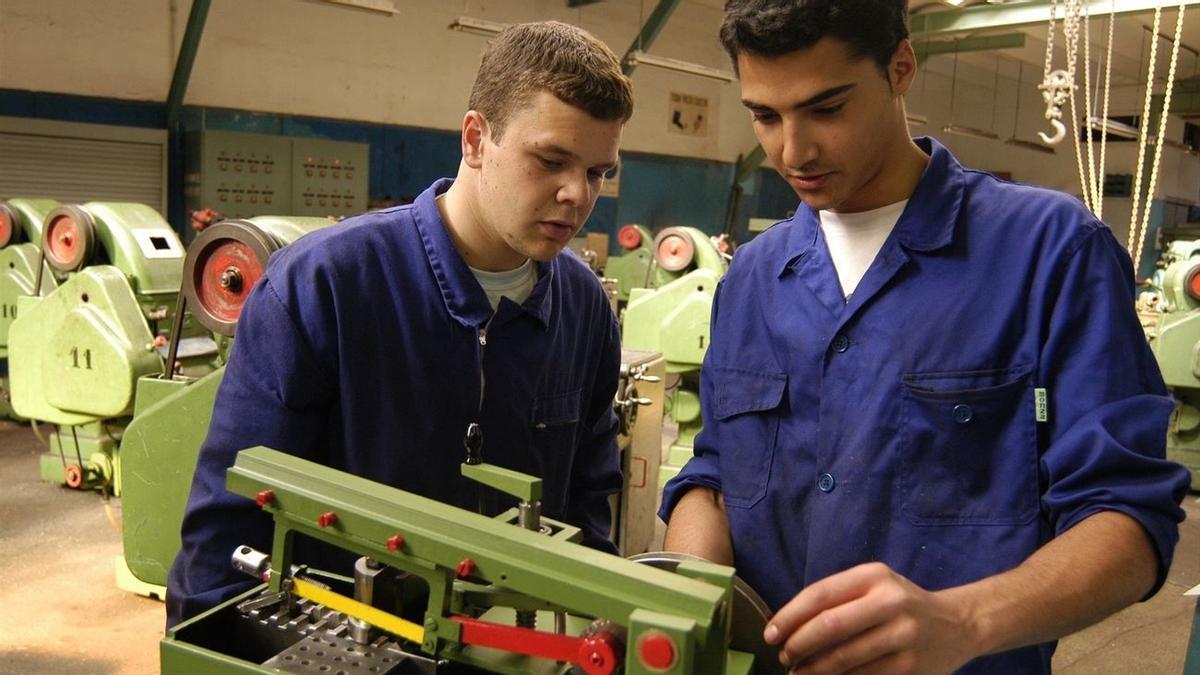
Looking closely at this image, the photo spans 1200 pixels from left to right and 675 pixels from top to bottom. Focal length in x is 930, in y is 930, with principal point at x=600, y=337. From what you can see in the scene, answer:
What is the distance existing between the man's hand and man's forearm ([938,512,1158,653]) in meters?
0.05

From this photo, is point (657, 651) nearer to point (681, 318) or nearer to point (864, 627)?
point (864, 627)

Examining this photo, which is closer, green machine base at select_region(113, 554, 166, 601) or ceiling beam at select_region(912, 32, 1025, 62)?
green machine base at select_region(113, 554, 166, 601)

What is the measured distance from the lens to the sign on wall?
816 cm

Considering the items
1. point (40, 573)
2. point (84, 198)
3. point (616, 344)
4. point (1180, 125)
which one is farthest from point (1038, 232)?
point (1180, 125)

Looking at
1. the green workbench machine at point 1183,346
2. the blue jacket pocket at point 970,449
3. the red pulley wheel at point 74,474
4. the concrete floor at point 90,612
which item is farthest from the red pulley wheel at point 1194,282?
the red pulley wheel at point 74,474

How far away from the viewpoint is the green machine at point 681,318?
390 cm

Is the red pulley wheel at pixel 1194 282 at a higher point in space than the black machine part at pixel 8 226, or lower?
higher

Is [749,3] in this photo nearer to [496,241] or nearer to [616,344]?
[496,241]

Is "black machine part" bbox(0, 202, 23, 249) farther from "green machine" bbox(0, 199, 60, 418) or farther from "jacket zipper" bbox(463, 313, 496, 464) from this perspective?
"jacket zipper" bbox(463, 313, 496, 464)

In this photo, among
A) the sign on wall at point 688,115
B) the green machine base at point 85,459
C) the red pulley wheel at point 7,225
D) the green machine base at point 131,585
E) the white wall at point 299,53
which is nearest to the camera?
the green machine base at point 131,585

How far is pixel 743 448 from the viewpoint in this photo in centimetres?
112

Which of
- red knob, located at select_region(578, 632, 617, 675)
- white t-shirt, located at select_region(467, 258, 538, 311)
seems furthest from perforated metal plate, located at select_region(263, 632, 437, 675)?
white t-shirt, located at select_region(467, 258, 538, 311)

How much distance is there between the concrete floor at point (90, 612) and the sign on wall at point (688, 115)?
5.57m

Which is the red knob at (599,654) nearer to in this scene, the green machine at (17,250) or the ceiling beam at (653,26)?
the green machine at (17,250)
